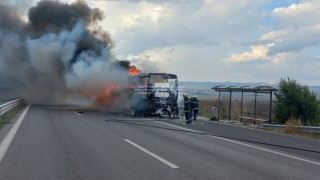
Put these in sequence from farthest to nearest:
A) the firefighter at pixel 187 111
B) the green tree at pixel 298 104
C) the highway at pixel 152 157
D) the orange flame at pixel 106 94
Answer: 1. the orange flame at pixel 106 94
2. the green tree at pixel 298 104
3. the firefighter at pixel 187 111
4. the highway at pixel 152 157

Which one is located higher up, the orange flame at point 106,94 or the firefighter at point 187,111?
the orange flame at point 106,94

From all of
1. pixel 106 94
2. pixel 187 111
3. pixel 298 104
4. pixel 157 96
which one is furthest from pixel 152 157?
pixel 106 94

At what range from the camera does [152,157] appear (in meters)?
9.52

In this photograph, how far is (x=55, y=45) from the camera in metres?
35.0

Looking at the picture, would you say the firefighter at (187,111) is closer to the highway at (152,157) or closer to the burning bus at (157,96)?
the burning bus at (157,96)

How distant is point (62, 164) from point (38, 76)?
32055 mm

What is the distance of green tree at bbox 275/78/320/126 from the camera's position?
24.5m

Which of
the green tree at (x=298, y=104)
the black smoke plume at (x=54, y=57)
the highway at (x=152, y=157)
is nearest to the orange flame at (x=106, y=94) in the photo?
the black smoke plume at (x=54, y=57)

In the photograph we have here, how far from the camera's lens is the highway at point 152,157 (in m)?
7.66

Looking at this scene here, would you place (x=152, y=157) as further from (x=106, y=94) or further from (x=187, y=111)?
(x=106, y=94)

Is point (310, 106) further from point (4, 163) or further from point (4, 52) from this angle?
point (4, 52)

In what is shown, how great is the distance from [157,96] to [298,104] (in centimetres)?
873

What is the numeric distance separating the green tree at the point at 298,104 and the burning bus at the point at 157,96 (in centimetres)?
647

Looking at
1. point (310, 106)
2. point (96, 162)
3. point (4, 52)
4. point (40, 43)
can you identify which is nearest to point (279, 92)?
point (310, 106)
